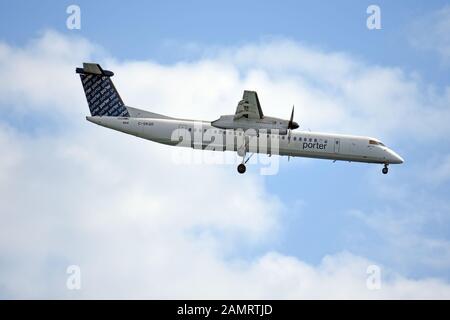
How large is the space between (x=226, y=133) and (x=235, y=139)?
69 centimetres

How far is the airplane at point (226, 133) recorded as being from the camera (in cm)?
4266

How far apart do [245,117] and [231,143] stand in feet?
7.90

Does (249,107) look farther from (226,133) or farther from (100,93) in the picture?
(100,93)

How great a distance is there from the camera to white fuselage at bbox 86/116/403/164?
143ft

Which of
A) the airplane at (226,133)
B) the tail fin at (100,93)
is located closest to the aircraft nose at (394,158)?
the airplane at (226,133)

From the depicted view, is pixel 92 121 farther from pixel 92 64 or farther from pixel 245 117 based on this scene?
pixel 245 117

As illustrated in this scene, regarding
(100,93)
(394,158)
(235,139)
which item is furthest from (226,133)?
(394,158)

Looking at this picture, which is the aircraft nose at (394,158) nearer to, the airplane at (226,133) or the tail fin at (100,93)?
the airplane at (226,133)

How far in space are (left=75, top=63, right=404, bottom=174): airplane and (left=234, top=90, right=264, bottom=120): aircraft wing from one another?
28 centimetres

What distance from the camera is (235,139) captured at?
1714 inches
